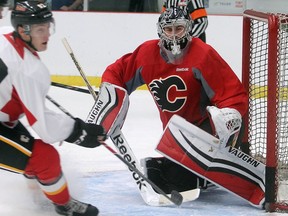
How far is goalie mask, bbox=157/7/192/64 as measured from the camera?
3244 millimetres

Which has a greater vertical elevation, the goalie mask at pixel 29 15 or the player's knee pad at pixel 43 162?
the goalie mask at pixel 29 15

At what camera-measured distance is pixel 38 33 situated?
2.75 m

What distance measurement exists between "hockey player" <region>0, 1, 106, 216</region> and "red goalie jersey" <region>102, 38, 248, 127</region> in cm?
55

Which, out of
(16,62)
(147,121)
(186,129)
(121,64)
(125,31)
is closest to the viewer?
(16,62)

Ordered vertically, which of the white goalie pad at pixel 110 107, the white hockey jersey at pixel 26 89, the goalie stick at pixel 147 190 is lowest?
the goalie stick at pixel 147 190

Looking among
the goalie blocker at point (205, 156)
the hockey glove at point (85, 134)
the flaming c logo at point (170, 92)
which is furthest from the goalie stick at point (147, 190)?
the hockey glove at point (85, 134)

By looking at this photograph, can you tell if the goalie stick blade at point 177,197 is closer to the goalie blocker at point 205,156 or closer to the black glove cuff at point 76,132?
the goalie blocker at point 205,156

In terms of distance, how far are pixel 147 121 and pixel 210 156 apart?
197 centimetres

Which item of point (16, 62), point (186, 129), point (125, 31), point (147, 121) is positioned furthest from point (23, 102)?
point (125, 31)

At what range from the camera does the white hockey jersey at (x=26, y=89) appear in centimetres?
261

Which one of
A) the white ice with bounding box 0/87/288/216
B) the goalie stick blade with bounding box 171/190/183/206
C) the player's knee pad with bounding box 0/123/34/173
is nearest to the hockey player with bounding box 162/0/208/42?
the white ice with bounding box 0/87/288/216

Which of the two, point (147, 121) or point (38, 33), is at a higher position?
point (38, 33)

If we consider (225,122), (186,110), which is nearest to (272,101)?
(225,122)

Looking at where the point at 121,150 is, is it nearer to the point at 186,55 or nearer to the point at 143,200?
the point at 143,200
